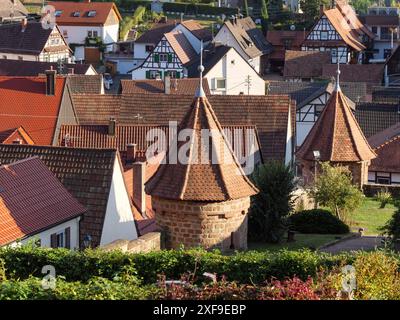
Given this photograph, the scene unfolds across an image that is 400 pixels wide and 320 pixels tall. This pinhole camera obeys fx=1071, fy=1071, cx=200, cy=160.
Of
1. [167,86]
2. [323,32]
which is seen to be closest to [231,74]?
[323,32]

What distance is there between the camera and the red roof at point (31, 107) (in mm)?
40156

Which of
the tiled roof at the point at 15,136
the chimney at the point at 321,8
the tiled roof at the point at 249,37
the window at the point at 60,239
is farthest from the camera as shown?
the chimney at the point at 321,8

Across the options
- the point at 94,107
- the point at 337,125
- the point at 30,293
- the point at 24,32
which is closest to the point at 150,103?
the point at 94,107

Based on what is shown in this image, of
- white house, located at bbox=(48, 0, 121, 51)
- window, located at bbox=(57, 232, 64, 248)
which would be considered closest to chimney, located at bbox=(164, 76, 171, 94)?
window, located at bbox=(57, 232, 64, 248)

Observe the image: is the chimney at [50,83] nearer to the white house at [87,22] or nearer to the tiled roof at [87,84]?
the tiled roof at [87,84]

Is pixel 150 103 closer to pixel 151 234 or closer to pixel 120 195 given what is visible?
pixel 120 195

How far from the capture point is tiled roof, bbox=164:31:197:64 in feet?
260

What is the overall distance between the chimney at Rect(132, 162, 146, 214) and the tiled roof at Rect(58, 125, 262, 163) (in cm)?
487

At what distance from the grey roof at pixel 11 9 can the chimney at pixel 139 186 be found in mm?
67230

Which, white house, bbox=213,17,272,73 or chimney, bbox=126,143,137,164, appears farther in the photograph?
white house, bbox=213,17,272,73

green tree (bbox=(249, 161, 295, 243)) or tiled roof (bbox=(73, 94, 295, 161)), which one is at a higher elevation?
tiled roof (bbox=(73, 94, 295, 161))

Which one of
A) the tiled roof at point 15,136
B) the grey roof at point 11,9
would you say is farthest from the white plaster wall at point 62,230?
the grey roof at point 11,9

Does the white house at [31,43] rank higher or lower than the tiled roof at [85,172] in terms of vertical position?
higher

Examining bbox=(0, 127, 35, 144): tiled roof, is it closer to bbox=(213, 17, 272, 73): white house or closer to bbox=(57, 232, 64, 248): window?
bbox=(57, 232, 64, 248): window
